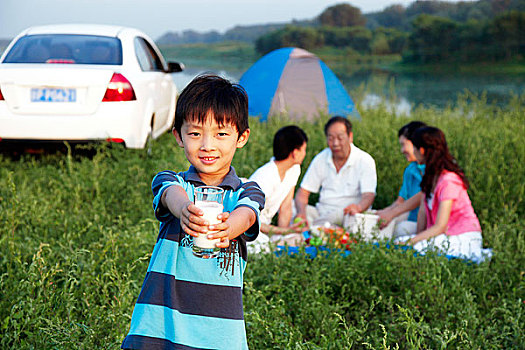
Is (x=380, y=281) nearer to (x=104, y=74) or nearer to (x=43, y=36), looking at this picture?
(x=104, y=74)

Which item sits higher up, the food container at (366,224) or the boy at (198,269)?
the boy at (198,269)

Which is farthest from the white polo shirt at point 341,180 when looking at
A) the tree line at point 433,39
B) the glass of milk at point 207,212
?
the tree line at point 433,39

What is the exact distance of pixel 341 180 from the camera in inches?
204

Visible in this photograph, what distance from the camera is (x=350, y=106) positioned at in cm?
908

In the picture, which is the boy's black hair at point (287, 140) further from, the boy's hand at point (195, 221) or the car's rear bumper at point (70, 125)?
the boy's hand at point (195, 221)

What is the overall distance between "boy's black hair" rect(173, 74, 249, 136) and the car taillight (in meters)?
4.29

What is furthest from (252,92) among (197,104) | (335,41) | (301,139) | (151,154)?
(335,41)

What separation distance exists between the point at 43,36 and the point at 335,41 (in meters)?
36.0

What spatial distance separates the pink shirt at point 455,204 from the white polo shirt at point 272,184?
116cm

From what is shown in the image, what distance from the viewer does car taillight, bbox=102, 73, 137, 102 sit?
5777 millimetres

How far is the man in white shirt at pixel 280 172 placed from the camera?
4484 mm

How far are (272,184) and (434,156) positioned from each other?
4.23ft

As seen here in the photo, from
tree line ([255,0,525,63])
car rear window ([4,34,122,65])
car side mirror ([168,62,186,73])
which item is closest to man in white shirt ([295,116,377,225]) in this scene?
car rear window ([4,34,122,65])

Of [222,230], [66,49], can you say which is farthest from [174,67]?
[222,230]
